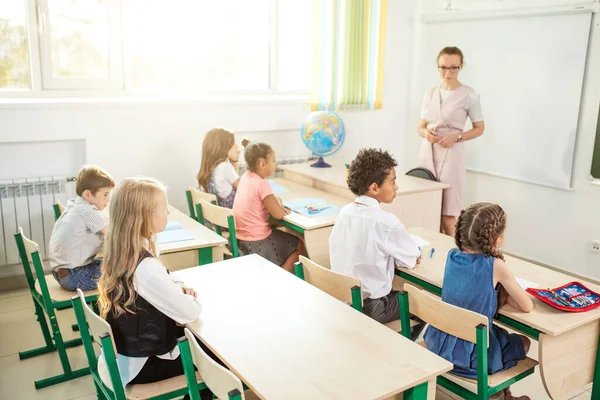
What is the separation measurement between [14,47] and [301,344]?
10.6 feet

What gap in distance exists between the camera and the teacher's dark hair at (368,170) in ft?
8.71

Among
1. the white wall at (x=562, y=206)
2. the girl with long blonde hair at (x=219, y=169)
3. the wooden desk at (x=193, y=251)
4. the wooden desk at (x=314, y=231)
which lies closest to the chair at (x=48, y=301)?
the wooden desk at (x=193, y=251)

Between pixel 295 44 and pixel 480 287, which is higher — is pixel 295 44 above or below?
above

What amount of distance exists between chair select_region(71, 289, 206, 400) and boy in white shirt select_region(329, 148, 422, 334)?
0.91 m

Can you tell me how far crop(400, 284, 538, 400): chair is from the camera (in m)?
1.91

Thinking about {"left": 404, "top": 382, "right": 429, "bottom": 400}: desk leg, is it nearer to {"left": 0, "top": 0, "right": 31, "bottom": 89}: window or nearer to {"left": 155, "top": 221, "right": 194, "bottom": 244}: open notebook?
{"left": 155, "top": 221, "right": 194, "bottom": 244}: open notebook

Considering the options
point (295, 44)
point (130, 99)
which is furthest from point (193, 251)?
point (295, 44)

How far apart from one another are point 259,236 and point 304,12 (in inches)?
97.2

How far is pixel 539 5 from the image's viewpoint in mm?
4289

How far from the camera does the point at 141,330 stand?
198cm

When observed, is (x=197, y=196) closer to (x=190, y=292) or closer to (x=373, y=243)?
(x=373, y=243)

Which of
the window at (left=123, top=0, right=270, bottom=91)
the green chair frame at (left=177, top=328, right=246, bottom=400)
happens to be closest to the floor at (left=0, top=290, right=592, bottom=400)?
the green chair frame at (left=177, top=328, right=246, bottom=400)

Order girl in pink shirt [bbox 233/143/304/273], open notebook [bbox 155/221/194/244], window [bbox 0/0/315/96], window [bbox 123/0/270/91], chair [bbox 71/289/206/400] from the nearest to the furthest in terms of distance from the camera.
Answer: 1. chair [bbox 71/289/206/400]
2. open notebook [bbox 155/221/194/244]
3. girl in pink shirt [bbox 233/143/304/273]
4. window [bbox 0/0/315/96]
5. window [bbox 123/0/270/91]

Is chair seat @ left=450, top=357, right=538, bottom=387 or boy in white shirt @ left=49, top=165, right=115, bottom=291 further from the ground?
boy in white shirt @ left=49, top=165, right=115, bottom=291
